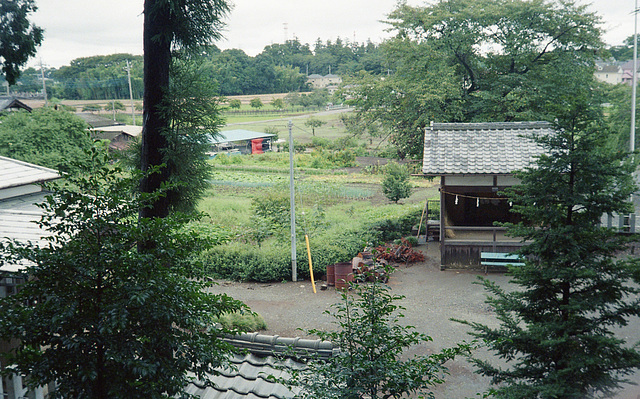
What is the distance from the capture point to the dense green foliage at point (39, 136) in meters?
21.8

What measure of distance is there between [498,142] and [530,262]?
10.9 metres

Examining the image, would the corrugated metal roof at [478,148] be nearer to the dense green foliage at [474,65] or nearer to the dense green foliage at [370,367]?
the dense green foliage at [474,65]

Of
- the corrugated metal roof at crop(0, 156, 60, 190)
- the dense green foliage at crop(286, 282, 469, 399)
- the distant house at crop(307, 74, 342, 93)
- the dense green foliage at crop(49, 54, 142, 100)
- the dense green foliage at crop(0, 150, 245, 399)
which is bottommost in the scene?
the dense green foliage at crop(286, 282, 469, 399)

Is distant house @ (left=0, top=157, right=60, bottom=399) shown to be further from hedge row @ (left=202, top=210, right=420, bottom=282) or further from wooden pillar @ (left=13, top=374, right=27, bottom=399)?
hedge row @ (left=202, top=210, right=420, bottom=282)

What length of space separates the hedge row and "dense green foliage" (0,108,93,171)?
10.7 metres

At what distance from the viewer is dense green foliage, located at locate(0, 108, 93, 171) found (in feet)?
71.7

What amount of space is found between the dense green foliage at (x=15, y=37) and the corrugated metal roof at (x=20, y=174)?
1.43m

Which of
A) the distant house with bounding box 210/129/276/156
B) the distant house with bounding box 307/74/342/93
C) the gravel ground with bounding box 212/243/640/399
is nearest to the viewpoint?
the gravel ground with bounding box 212/243/640/399

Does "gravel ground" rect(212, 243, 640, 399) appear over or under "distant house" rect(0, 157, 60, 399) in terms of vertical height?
under

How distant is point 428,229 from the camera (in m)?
17.1

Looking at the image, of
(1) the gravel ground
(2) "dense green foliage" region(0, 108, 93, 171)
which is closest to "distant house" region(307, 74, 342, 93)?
(2) "dense green foliage" region(0, 108, 93, 171)

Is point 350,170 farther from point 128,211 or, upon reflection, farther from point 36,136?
point 128,211

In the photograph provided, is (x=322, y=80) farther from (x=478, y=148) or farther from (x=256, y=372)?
(x=256, y=372)

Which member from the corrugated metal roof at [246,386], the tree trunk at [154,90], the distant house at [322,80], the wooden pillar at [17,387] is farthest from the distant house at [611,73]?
the wooden pillar at [17,387]
